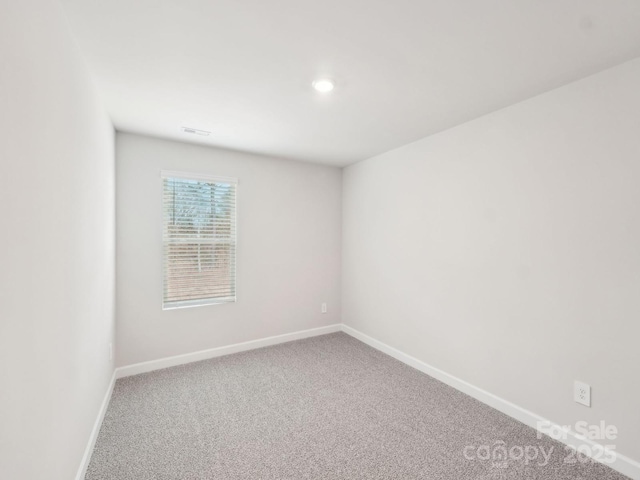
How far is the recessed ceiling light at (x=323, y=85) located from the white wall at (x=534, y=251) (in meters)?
1.37

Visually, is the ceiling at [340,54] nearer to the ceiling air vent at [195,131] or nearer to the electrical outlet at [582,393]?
the ceiling air vent at [195,131]

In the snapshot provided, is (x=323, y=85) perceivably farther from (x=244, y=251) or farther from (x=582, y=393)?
(x=582, y=393)

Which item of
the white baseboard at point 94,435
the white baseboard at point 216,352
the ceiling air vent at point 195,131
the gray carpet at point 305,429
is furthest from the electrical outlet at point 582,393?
the ceiling air vent at point 195,131

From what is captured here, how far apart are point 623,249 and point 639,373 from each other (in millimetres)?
708

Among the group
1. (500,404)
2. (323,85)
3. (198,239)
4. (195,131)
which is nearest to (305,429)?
(500,404)

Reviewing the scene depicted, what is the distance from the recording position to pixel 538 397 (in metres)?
2.14

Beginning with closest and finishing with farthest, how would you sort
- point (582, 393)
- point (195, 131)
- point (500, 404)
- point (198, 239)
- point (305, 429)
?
point (582, 393) → point (305, 429) → point (500, 404) → point (195, 131) → point (198, 239)

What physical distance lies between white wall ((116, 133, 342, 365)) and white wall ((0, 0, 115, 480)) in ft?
3.48

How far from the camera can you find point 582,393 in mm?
1921

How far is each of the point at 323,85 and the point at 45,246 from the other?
1737 millimetres

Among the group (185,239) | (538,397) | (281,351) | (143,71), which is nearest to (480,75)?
(143,71)

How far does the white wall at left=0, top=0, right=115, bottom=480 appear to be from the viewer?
0.89m

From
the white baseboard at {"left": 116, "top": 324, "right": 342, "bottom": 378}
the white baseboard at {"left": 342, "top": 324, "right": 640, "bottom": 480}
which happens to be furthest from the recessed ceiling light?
the white baseboard at {"left": 116, "top": 324, "right": 342, "bottom": 378}

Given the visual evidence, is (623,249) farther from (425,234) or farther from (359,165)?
(359,165)
